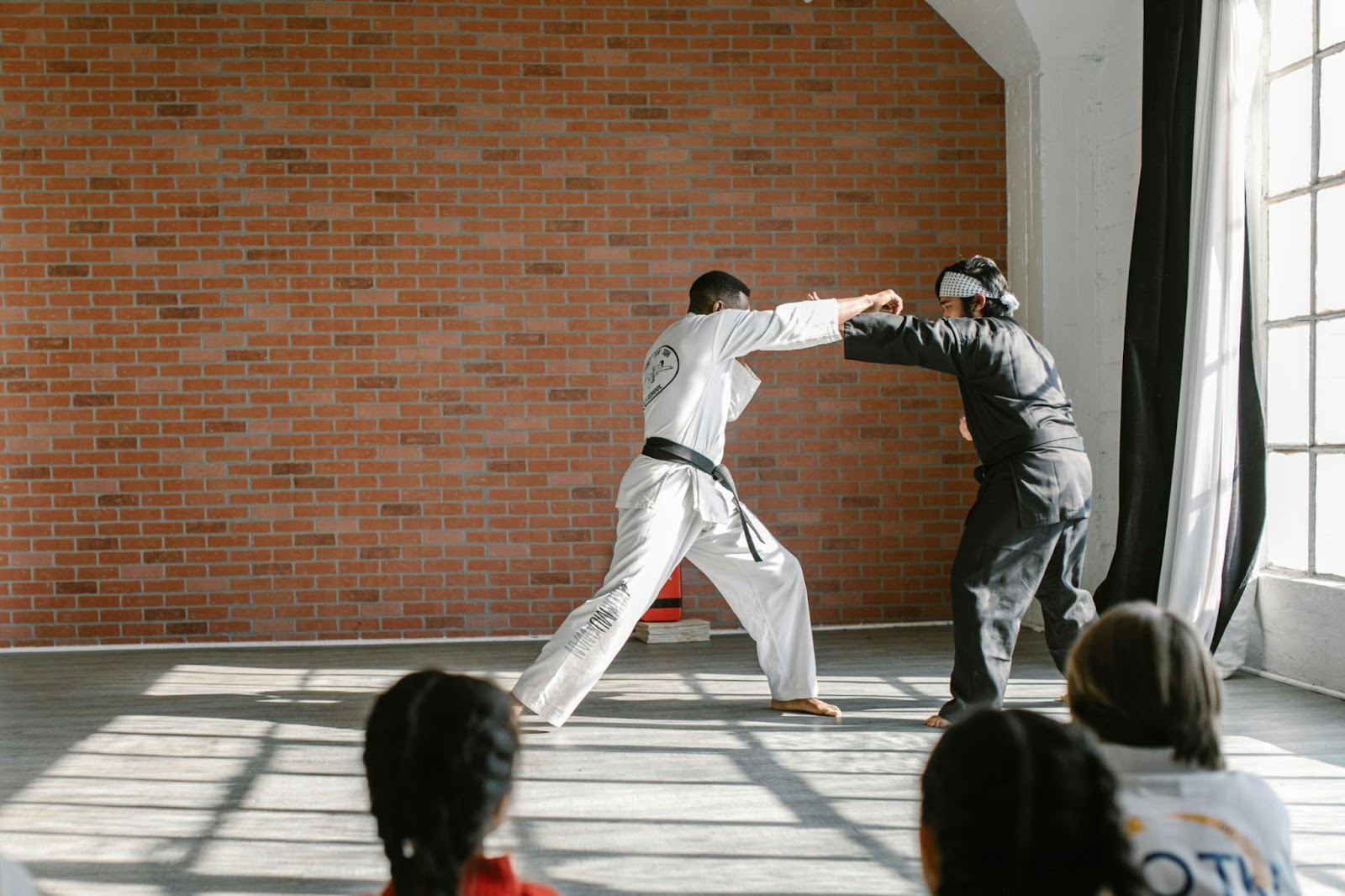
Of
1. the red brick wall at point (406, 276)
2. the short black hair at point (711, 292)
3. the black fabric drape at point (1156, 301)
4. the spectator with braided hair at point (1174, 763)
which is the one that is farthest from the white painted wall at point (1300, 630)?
the spectator with braided hair at point (1174, 763)

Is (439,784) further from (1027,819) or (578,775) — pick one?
(578,775)

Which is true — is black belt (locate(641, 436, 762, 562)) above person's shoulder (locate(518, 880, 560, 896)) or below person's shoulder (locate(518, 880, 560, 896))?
above

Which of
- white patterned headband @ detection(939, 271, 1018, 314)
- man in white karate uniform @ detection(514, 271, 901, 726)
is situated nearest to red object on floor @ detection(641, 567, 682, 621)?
man in white karate uniform @ detection(514, 271, 901, 726)

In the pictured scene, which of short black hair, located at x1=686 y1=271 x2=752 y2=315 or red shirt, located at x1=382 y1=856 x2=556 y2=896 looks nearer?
red shirt, located at x1=382 y1=856 x2=556 y2=896

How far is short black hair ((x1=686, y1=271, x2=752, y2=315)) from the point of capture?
160 inches

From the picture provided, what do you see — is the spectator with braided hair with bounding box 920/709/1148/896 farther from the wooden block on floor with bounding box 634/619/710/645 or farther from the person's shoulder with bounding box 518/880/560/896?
the wooden block on floor with bounding box 634/619/710/645

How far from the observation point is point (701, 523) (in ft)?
12.8

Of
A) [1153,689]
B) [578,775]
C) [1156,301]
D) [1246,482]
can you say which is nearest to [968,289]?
[1156,301]

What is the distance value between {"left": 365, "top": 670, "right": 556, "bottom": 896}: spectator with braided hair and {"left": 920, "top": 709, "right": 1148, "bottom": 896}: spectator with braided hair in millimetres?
427

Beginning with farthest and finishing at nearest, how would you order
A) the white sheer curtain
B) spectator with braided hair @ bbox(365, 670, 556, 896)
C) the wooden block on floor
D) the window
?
the wooden block on floor < the white sheer curtain < the window < spectator with braided hair @ bbox(365, 670, 556, 896)

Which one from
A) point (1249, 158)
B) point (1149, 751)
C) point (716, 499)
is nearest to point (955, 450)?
point (1249, 158)

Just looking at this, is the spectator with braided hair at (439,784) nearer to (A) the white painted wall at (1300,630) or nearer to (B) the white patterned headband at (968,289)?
(B) the white patterned headband at (968,289)

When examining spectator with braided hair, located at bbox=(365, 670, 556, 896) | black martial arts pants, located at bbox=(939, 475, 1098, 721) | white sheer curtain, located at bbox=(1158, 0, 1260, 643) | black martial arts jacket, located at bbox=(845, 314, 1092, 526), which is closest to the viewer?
spectator with braided hair, located at bbox=(365, 670, 556, 896)

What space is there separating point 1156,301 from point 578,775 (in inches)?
115
